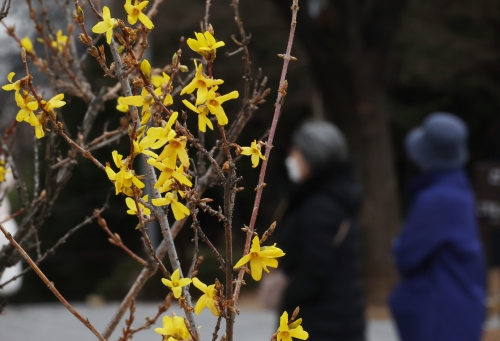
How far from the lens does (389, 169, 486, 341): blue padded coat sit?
391 cm

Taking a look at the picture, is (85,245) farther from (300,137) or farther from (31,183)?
(300,137)

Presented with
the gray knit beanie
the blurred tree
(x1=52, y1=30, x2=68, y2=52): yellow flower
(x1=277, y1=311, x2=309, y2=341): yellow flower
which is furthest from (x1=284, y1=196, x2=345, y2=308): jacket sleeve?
the blurred tree

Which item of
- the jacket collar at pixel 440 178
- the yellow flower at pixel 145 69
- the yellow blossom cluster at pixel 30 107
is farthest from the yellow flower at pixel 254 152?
the jacket collar at pixel 440 178

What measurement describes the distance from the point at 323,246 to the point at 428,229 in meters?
0.67

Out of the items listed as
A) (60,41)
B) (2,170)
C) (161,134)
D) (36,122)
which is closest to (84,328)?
(60,41)

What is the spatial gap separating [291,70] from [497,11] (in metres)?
3.93

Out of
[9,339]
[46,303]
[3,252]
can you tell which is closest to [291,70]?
[46,303]

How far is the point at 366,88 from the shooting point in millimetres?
9836

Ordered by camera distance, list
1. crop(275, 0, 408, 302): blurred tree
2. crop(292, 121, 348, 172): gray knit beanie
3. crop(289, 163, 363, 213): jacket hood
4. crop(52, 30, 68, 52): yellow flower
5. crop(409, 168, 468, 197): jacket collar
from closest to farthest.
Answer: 1. crop(52, 30, 68, 52): yellow flower
2. crop(289, 163, 363, 213): jacket hood
3. crop(292, 121, 348, 172): gray knit beanie
4. crop(409, 168, 468, 197): jacket collar
5. crop(275, 0, 408, 302): blurred tree

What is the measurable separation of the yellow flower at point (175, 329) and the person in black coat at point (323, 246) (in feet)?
8.64

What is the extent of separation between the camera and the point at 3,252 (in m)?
1.72

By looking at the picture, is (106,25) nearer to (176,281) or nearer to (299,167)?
(176,281)

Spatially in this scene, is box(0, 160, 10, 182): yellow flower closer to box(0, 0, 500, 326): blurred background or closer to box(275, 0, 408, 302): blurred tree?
box(0, 0, 500, 326): blurred background

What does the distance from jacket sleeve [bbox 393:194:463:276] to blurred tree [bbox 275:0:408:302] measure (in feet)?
17.2
